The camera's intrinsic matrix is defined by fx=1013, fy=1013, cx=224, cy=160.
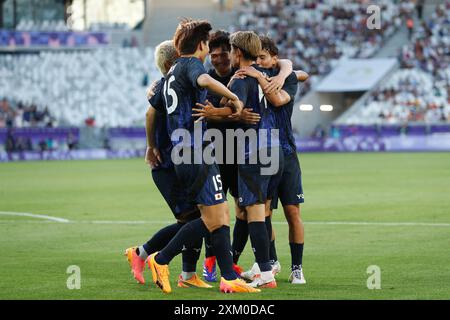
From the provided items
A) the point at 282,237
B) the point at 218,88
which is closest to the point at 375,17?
the point at 282,237

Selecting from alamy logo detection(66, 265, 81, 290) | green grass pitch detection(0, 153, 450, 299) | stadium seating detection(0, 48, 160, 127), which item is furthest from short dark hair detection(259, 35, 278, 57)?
stadium seating detection(0, 48, 160, 127)

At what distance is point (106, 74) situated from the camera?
2211 inches

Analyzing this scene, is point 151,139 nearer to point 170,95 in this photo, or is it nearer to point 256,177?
point 170,95

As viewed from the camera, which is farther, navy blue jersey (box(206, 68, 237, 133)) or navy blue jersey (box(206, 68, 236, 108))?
navy blue jersey (box(206, 68, 236, 108))

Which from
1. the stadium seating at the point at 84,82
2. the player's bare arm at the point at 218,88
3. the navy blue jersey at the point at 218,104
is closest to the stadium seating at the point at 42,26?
the stadium seating at the point at 84,82

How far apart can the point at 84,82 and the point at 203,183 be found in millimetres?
47082

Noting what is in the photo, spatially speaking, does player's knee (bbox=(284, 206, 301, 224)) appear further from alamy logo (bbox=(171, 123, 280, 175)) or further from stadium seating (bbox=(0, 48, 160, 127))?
stadium seating (bbox=(0, 48, 160, 127))

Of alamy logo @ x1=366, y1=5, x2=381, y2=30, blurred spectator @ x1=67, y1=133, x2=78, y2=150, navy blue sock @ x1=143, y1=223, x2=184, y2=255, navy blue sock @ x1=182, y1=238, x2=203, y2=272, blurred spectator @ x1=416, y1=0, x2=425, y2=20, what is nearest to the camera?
navy blue sock @ x1=182, y1=238, x2=203, y2=272

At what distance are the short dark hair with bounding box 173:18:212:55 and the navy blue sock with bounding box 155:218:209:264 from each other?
1.60 metres

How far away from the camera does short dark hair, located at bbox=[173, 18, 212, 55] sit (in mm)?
9273

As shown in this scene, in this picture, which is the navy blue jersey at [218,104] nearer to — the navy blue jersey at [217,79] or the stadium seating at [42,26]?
the navy blue jersey at [217,79]

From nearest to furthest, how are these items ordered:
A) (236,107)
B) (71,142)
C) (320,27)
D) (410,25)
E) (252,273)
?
(236,107)
(252,273)
(71,142)
(410,25)
(320,27)

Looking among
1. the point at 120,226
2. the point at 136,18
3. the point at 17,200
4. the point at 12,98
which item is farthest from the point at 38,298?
the point at 136,18

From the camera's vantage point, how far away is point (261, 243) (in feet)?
32.0
